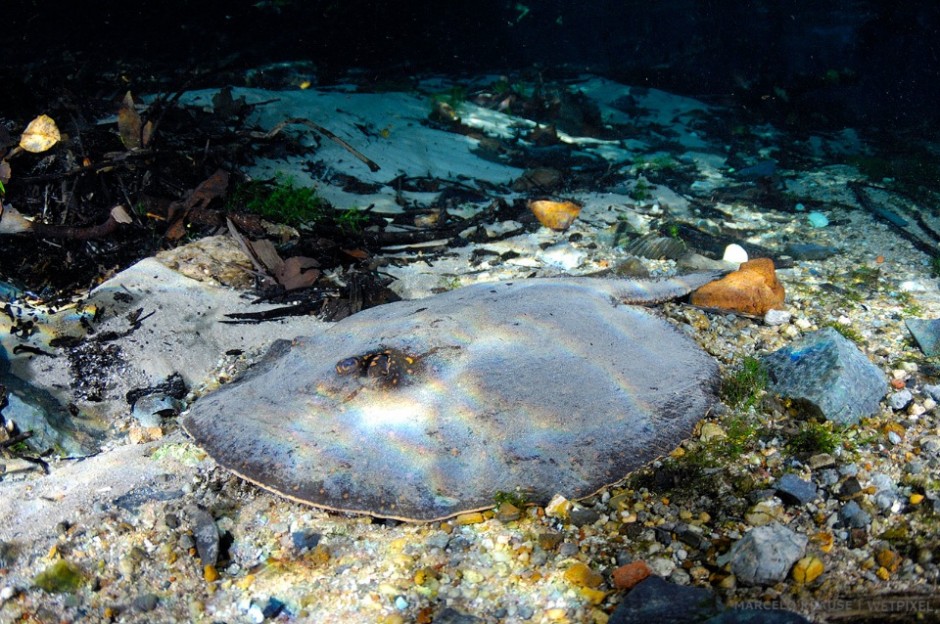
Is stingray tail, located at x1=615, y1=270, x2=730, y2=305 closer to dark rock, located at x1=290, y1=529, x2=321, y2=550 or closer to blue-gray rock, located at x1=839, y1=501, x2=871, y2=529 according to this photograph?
blue-gray rock, located at x1=839, y1=501, x2=871, y2=529

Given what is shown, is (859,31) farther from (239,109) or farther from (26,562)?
(26,562)

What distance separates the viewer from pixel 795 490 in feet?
9.12

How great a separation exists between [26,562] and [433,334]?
7.04ft

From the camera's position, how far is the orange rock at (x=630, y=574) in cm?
229

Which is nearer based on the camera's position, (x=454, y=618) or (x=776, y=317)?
(x=454, y=618)

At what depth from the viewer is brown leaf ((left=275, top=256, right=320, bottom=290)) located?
5.32 meters

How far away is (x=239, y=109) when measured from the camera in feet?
27.5

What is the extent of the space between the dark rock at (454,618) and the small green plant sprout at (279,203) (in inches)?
Result: 194

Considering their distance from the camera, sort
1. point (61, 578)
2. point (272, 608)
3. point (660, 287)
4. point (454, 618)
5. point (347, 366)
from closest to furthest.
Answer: point (454, 618)
point (272, 608)
point (61, 578)
point (347, 366)
point (660, 287)

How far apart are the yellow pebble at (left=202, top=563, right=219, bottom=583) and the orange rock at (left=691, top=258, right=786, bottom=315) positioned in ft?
13.5

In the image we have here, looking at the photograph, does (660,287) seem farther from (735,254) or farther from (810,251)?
(810,251)

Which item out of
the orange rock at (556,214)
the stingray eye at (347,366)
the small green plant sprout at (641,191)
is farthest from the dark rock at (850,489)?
the small green plant sprout at (641,191)

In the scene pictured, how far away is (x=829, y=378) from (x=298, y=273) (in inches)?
175

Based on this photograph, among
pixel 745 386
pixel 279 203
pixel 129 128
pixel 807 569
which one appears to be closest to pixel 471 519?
pixel 807 569
